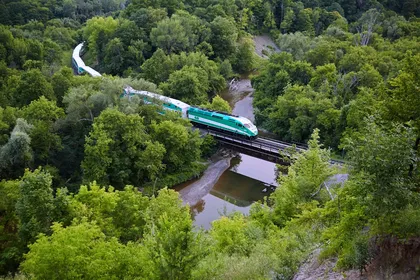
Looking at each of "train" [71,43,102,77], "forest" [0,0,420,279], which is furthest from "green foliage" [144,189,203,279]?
"train" [71,43,102,77]

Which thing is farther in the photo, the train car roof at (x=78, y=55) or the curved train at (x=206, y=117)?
the train car roof at (x=78, y=55)

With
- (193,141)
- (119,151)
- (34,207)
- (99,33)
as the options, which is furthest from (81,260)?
(99,33)

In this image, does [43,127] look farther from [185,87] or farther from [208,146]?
[185,87]

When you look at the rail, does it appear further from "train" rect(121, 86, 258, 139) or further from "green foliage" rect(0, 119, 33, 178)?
"green foliage" rect(0, 119, 33, 178)

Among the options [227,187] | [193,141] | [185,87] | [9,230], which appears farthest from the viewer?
[185,87]

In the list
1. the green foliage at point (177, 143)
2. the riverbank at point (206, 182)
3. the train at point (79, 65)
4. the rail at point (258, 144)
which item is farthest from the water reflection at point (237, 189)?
the train at point (79, 65)

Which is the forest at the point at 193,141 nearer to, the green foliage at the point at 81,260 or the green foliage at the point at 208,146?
the green foliage at the point at 81,260
